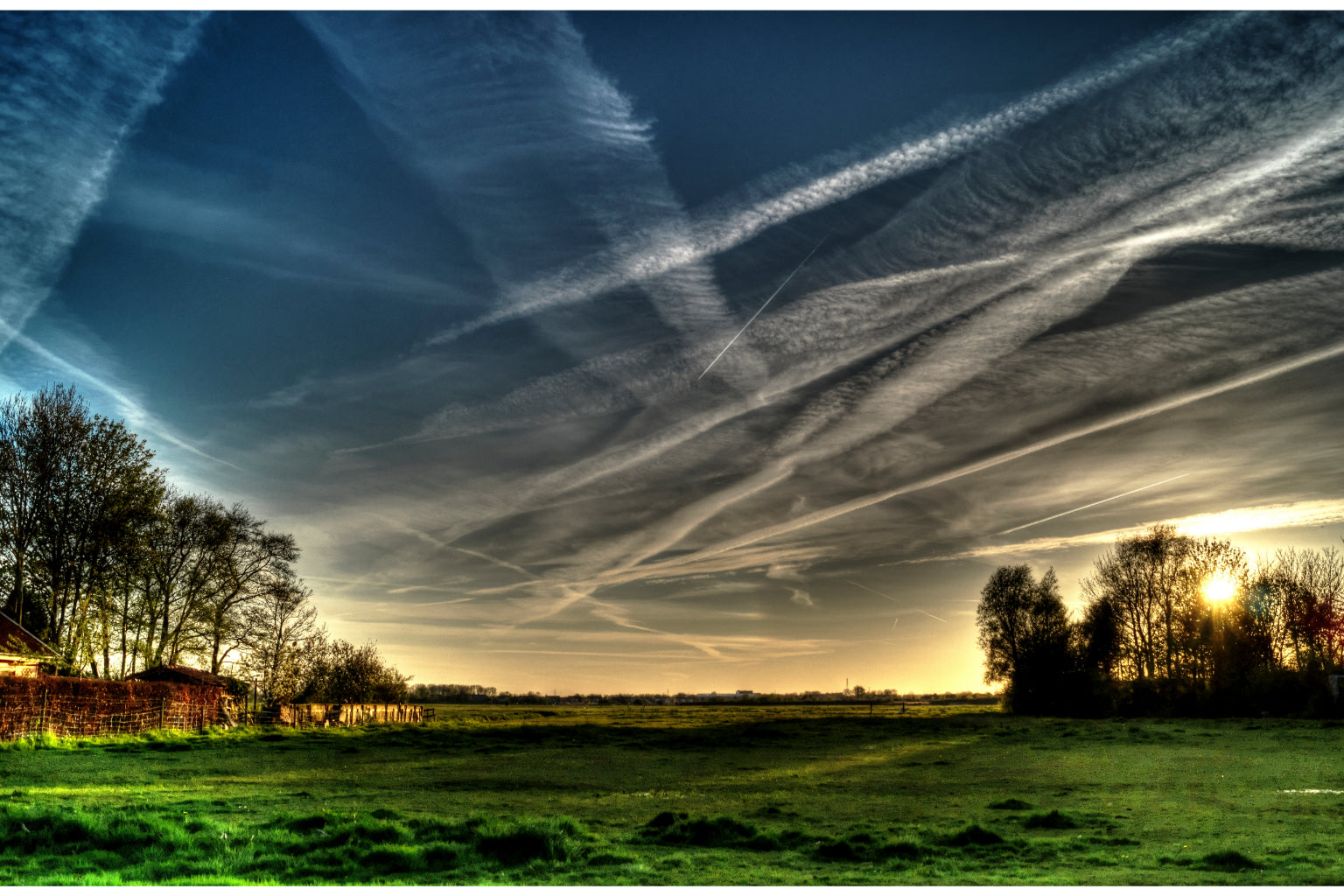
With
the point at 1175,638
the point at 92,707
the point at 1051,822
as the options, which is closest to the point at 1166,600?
the point at 1175,638

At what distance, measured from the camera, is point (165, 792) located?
71.0 ft

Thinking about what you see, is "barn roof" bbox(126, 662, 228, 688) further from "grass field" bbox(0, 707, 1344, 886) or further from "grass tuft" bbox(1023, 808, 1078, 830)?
"grass tuft" bbox(1023, 808, 1078, 830)

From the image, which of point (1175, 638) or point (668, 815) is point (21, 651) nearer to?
point (668, 815)

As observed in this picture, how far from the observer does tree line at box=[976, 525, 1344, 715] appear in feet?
214

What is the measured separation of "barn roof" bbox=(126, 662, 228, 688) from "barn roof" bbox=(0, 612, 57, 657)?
21.8ft

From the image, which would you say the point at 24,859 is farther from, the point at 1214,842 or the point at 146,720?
the point at 146,720

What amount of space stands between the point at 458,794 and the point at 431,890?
48.3ft

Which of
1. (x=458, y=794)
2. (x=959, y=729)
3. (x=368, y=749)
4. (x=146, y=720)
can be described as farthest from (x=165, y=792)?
(x=959, y=729)

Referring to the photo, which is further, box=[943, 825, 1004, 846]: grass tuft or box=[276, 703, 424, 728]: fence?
box=[276, 703, 424, 728]: fence

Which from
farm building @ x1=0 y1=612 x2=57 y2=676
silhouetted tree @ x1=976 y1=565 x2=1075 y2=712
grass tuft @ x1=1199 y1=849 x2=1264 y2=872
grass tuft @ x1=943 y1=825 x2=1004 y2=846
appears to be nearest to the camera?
grass tuft @ x1=1199 y1=849 x2=1264 y2=872

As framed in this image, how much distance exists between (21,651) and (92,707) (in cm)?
745

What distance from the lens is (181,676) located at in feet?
183

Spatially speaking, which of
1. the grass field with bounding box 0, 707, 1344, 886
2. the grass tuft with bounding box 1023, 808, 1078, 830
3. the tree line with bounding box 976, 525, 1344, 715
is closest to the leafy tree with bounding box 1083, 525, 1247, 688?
the tree line with bounding box 976, 525, 1344, 715

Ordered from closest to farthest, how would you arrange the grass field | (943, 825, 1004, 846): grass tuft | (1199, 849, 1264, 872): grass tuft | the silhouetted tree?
the grass field → (1199, 849, 1264, 872): grass tuft → (943, 825, 1004, 846): grass tuft → the silhouetted tree
